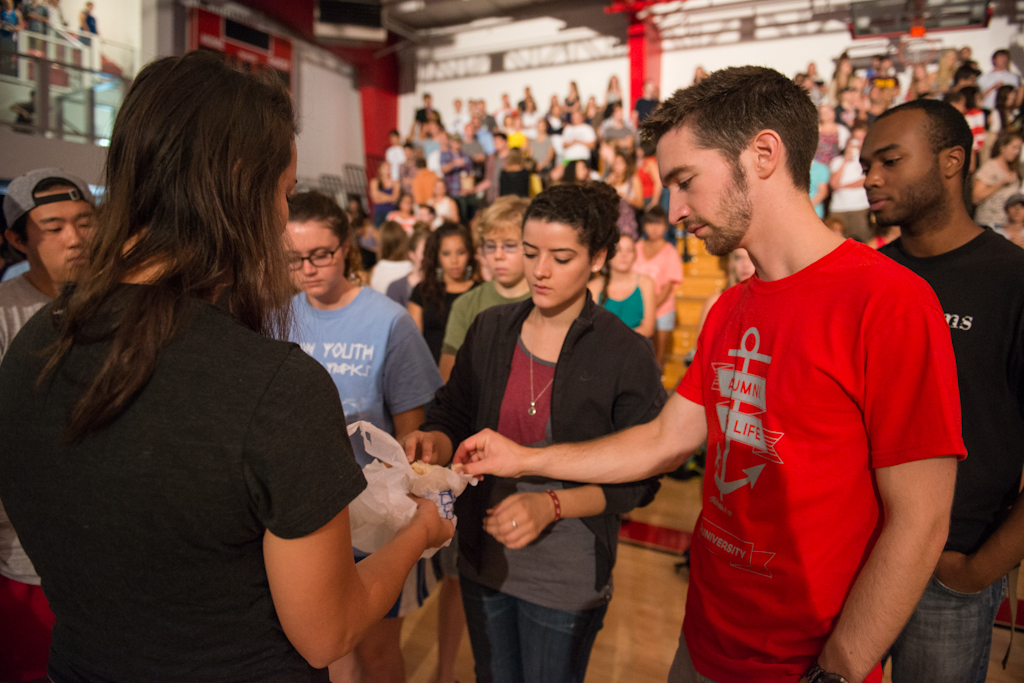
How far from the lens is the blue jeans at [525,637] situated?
1.51 metres

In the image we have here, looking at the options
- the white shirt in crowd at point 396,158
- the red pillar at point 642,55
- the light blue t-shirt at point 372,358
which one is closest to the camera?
the light blue t-shirt at point 372,358

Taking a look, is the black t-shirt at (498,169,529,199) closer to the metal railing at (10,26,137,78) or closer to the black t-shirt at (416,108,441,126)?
the black t-shirt at (416,108,441,126)

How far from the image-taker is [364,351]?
6.20ft

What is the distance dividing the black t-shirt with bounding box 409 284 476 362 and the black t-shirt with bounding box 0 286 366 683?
8.53 feet

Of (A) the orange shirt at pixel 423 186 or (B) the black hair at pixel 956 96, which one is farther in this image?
(A) the orange shirt at pixel 423 186

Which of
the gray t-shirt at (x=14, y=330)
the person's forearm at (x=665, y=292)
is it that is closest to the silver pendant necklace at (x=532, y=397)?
the gray t-shirt at (x=14, y=330)

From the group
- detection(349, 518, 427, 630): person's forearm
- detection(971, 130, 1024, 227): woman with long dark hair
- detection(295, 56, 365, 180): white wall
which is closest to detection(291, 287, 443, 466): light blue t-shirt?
detection(349, 518, 427, 630): person's forearm

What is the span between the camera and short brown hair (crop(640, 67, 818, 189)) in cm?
112

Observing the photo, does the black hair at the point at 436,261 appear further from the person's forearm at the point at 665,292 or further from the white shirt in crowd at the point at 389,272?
the person's forearm at the point at 665,292

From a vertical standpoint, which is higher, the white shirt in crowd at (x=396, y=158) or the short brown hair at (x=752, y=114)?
the white shirt in crowd at (x=396, y=158)

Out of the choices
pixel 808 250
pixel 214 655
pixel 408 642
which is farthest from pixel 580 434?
pixel 408 642

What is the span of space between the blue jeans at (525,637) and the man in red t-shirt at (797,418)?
298mm

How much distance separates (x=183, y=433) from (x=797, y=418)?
0.98 metres

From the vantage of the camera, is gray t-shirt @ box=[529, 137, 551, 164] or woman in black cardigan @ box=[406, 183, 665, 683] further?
gray t-shirt @ box=[529, 137, 551, 164]
